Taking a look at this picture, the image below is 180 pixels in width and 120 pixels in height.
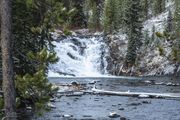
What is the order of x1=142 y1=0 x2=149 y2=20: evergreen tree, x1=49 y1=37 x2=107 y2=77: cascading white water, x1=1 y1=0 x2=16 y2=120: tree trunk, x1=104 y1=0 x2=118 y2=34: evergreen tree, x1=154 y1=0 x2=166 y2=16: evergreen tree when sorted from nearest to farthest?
x1=1 y1=0 x2=16 y2=120: tree trunk → x1=49 y1=37 x2=107 y2=77: cascading white water → x1=104 y1=0 x2=118 y2=34: evergreen tree → x1=154 y1=0 x2=166 y2=16: evergreen tree → x1=142 y1=0 x2=149 y2=20: evergreen tree

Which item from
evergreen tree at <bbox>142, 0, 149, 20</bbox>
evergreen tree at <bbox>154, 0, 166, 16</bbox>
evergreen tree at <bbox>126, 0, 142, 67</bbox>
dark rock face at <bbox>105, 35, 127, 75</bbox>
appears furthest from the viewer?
evergreen tree at <bbox>142, 0, 149, 20</bbox>

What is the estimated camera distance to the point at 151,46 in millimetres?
78125

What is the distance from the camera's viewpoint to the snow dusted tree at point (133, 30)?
3019 inches

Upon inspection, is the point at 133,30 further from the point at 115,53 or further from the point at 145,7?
the point at 145,7

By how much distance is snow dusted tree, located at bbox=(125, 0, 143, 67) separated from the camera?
76.7m

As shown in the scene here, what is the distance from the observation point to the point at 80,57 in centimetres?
7725

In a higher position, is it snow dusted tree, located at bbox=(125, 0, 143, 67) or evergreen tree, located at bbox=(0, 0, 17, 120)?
snow dusted tree, located at bbox=(125, 0, 143, 67)

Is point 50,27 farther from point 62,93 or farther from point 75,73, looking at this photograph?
point 75,73

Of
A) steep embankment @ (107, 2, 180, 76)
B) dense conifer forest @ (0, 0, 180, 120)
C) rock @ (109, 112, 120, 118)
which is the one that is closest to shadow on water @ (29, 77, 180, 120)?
rock @ (109, 112, 120, 118)

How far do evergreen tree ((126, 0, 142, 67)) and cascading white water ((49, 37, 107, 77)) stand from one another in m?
5.06

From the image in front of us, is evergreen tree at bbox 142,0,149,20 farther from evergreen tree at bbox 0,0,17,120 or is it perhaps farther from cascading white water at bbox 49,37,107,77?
evergreen tree at bbox 0,0,17,120

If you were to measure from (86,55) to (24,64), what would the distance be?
64321mm

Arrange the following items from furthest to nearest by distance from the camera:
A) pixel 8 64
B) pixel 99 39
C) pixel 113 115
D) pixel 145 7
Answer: pixel 145 7 → pixel 99 39 → pixel 113 115 → pixel 8 64

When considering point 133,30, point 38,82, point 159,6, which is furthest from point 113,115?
point 159,6
